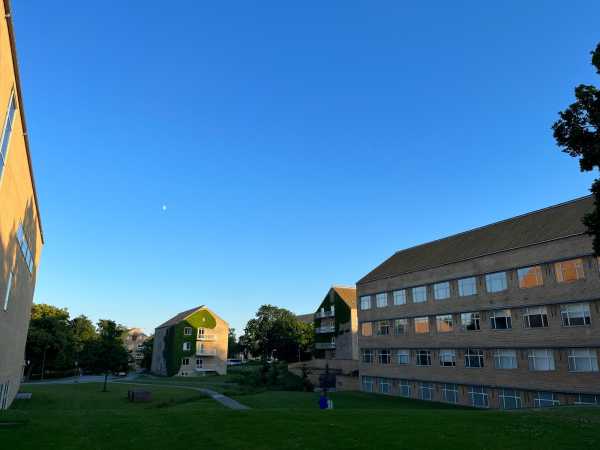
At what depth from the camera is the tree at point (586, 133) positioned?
55.5 ft

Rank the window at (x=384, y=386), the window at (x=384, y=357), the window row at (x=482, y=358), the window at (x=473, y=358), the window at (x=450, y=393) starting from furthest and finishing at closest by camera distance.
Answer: the window at (x=384, y=357) < the window at (x=384, y=386) < the window at (x=450, y=393) < the window at (x=473, y=358) < the window row at (x=482, y=358)

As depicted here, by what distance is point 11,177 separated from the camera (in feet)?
65.1

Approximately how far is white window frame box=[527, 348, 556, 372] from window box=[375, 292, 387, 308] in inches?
744

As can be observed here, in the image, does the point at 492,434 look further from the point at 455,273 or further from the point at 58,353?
the point at 58,353

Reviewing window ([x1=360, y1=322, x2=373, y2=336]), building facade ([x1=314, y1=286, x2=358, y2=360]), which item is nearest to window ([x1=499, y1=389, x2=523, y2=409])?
window ([x1=360, y1=322, x2=373, y2=336])

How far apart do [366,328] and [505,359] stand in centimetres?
1985

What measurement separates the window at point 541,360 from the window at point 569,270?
5.85m

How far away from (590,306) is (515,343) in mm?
7092

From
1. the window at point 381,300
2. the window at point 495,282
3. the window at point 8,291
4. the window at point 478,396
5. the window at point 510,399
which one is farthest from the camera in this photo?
the window at point 381,300

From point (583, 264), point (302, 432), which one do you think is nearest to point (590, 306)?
point (583, 264)

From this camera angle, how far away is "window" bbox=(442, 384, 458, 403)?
138ft

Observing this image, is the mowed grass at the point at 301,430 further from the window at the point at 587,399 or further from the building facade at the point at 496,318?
the building facade at the point at 496,318

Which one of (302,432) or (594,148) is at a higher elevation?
(594,148)

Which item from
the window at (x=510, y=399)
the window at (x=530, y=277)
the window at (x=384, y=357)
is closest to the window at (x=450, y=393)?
the window at (x=510, y=399)
